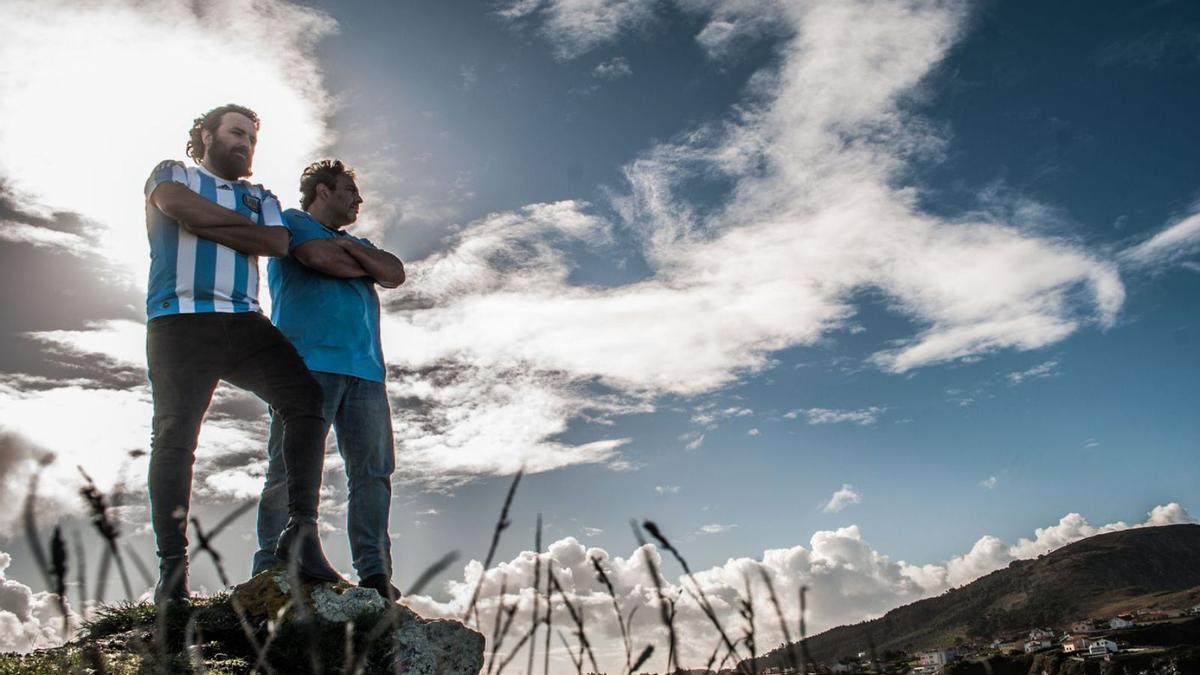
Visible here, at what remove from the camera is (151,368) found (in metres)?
5.21

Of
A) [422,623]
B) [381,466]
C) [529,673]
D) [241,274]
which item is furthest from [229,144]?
[529,673]

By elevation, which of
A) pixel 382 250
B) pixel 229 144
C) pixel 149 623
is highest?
pixel 229 144

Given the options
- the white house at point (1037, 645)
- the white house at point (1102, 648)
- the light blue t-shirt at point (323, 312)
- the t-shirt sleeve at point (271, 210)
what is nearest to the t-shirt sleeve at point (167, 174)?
the t-shirt sleeve at point (271, 210)

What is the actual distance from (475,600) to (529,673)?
41 cm

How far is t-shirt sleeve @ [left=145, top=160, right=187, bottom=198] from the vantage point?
17.4ft

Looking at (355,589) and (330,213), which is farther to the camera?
(330,213)

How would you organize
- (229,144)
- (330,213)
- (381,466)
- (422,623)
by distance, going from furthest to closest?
(330,213), (381,466), (229,144), (422,623)

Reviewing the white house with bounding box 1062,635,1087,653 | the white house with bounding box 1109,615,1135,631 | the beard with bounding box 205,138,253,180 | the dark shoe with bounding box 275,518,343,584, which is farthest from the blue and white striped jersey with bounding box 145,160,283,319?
the white house with bounding box 1109,615,1135,631

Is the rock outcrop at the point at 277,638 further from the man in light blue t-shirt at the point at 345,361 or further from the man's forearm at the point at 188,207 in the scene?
the man's forearm at the point at 188,207

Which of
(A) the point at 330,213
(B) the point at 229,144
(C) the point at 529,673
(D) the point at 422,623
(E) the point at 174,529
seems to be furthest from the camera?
(A) the point at 330,213

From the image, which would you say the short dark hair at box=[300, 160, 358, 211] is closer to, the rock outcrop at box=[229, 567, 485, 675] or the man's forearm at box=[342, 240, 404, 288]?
the man's forearm at box=[342, 240, 404, 288]

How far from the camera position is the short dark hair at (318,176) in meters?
6.87

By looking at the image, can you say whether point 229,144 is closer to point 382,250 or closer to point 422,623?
point 382,250

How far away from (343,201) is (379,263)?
73 centimetres
